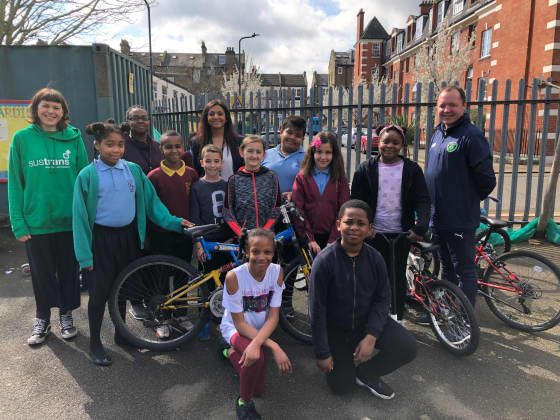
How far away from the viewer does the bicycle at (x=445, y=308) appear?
304 centimetres

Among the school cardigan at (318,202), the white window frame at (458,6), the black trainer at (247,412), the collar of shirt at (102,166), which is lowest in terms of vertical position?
the black trainer at (247,412)

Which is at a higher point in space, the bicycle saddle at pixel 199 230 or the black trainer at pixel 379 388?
the bicycle saddle at pixel 199 230

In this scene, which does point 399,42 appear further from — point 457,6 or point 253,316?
point 253,316

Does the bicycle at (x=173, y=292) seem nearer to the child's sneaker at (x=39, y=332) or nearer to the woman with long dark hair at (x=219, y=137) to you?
the child's sneaker at (x=39, y=332)

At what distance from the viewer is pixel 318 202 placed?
11.0ft

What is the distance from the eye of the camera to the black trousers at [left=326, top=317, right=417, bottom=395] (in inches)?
105

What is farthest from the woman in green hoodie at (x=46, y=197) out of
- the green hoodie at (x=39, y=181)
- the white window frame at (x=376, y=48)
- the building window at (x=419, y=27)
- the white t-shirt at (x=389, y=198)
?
the white window frame at (x=376, y=48)

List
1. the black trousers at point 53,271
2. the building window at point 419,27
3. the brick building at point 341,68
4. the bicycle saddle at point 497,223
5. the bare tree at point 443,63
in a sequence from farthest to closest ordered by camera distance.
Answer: the brick building at point 341,68 < the building window at point 419,27 < the bare tree at point 443,63 < the bicycle saddle at point 497,223 < the black trousers at point 53,271

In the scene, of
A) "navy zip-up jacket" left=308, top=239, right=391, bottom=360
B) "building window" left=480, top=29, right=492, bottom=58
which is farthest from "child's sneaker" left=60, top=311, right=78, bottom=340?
"building window" left=480, top=29, right=492, bottom=58

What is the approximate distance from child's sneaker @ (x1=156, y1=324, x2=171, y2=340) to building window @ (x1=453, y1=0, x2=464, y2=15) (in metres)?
31.8

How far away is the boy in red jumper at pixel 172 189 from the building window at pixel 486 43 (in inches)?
969

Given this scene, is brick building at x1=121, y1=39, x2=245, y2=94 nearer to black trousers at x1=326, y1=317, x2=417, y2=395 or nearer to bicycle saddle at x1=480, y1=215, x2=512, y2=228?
bicycle saddle at x1=480, y1=215, x2=512, y2=228

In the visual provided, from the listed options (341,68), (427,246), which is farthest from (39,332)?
(341,68)

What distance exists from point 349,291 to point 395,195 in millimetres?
1052
